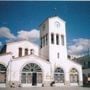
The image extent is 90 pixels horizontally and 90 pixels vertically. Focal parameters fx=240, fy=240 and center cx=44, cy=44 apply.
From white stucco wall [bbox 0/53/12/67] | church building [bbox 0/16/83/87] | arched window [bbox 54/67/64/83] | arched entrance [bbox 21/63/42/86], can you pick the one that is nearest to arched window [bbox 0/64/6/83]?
church building [bbox 0/16/83/87]

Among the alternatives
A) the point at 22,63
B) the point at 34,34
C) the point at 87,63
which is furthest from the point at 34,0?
the point at 87,63

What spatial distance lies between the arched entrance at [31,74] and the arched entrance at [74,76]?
1.87 metres

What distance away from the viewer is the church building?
12.0 m

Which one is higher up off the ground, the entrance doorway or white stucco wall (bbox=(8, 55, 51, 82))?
white stucco wall (bbox=(8, 55, 51, 82))

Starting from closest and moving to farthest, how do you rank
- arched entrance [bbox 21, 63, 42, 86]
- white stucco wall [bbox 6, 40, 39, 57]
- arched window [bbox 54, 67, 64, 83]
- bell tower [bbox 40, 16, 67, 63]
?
arched entrance [bbox 21, 63, 42, 86] < arched window [bbox 54, 67, 64, 83] < bell tower [bbox 40, 16, 67, 63] < white stucco wall [bbox 6, 40, 39, 57]

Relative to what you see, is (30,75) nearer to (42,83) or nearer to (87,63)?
(42,83)

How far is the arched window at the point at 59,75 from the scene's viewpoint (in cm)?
1281

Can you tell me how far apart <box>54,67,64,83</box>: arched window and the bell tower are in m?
0.56

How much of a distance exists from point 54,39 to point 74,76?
2339 mm

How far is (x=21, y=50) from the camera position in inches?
540

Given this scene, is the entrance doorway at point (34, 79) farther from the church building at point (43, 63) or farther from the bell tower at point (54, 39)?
the bell tower at point (54, 39)

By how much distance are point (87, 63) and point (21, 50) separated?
15.2 ft

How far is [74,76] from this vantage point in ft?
43.9

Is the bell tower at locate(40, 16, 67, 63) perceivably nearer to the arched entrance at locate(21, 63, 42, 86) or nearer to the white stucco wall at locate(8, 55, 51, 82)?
the white stucco wall at locate(8, 55, 51, 82)
